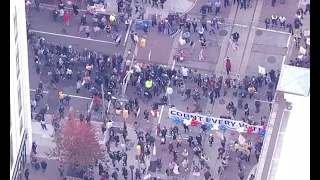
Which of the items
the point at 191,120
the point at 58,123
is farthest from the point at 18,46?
the point at 191,120

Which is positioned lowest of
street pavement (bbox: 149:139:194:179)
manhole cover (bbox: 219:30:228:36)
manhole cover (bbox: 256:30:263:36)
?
street pavement (bbox: 149:139:194:179)

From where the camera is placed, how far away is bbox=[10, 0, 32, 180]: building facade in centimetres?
4779

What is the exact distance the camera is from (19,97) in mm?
51188

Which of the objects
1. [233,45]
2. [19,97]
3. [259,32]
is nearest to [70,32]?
[233,45]

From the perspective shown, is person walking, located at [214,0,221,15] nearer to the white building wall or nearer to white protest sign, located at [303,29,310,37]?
white protest sign, located at [303,29,310,37]

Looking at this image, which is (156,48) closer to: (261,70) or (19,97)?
(261,70)

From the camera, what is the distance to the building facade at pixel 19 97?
157 ft

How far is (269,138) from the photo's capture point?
44.2m

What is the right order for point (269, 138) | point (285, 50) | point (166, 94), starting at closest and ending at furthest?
point (269, 138)
point (166, 94)
point (285, 50)

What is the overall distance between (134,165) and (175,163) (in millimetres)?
2568

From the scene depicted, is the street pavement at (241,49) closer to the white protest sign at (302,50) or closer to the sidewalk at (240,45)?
the sidewalk at (240,45)

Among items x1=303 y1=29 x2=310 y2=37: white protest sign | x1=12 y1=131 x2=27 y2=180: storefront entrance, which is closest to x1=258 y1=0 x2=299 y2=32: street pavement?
x1=303 y1=29 x2=310 y2=37: white protest sign
